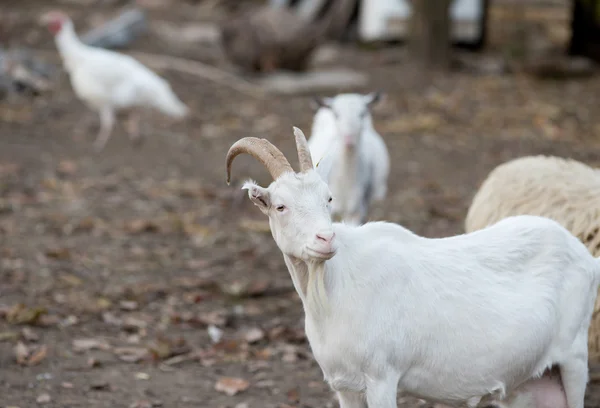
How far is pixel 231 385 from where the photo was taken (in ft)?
Answer: 15.2

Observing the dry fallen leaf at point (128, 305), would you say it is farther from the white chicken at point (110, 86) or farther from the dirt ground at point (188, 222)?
the white chicken at point (110, 86)

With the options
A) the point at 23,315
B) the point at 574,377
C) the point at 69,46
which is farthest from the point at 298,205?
the point at 69,46

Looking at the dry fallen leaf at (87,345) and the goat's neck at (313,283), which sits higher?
the goat's neck at (313,283)

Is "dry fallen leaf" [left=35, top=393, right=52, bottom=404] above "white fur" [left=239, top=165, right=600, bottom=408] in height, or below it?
below

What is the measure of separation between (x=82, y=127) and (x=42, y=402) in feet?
24.3

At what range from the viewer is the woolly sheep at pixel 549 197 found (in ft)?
14.6

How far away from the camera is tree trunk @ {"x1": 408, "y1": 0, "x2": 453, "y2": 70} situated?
45.0ft

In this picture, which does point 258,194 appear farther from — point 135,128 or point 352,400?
point 135,128

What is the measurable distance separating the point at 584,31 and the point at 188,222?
9441 millimetres

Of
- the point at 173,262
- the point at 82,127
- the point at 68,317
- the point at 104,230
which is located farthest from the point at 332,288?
the point at 82,127

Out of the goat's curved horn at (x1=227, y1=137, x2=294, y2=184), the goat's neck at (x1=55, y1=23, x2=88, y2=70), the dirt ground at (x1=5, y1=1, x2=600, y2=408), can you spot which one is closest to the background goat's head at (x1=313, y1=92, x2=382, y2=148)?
the dirt ground at (x1=5, y1=1, x2=600, y2=408)

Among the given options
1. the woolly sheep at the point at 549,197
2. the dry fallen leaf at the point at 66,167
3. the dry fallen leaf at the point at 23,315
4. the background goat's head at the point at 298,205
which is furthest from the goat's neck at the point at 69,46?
the background goat's head at the point at 298,205

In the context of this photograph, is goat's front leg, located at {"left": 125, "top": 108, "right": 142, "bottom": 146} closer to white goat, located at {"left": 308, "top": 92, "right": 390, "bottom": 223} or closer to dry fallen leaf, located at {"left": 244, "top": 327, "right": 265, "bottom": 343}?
white goat, located at {"left": 308, "top": 92, "right": 390, "bottom": 223}

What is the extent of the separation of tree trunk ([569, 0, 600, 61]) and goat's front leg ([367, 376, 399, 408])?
40.7ft
